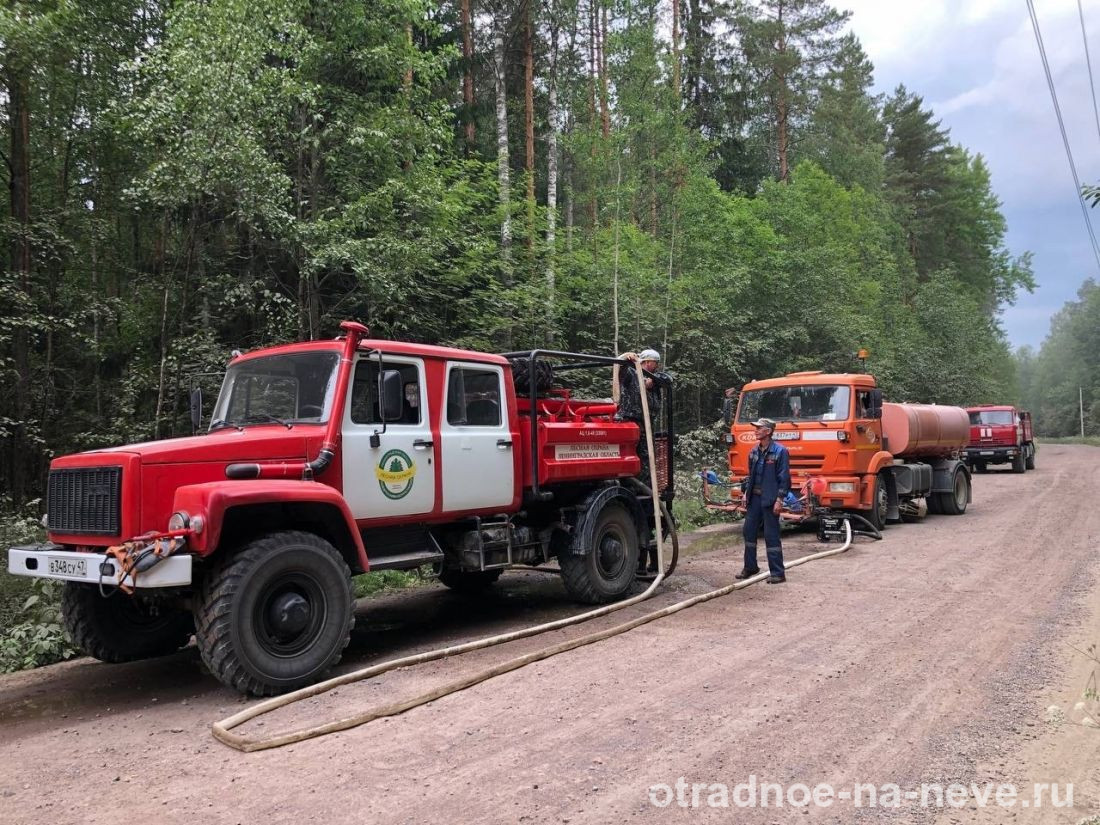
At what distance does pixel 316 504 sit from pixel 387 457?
79cm

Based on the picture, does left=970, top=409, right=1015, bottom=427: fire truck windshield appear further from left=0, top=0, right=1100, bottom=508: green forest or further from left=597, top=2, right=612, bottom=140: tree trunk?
left=597, top=2, right=612, bottom=140: tree trunk

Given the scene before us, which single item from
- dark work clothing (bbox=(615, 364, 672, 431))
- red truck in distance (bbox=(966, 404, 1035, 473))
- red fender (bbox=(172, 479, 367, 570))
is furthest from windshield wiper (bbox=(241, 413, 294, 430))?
red truck in distance (bbox=(966, 404, 1035, 473))

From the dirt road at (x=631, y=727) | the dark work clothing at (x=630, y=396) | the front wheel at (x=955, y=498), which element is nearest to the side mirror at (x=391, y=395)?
the dirt road at (x=631, y=727)

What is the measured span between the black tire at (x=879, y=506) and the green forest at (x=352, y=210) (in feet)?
19.4

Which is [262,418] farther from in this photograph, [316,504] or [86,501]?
[86,501]

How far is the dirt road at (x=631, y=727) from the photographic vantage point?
3525mm

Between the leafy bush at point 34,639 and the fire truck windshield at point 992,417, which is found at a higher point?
the fire truck windshield at point 992,417

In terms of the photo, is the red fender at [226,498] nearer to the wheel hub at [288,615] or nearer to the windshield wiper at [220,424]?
the wheel hub at [288,615]

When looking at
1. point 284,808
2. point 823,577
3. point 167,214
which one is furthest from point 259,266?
point 284,808

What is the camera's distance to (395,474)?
19.9 feet

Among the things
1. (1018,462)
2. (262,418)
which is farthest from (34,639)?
(1018,462)

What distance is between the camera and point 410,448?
20.4 ft

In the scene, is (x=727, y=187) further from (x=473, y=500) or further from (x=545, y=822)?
(x=545, y=822)

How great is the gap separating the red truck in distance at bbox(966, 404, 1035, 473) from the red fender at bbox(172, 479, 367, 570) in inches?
1079
